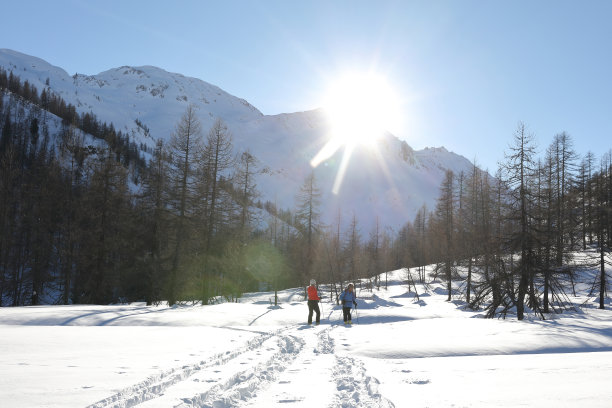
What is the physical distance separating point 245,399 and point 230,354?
315 centimetres

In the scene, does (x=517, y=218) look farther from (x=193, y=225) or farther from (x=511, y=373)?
(x=193, y=225)

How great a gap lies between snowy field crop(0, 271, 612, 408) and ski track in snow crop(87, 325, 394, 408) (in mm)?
19

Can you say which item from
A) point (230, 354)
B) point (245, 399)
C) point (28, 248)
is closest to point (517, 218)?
point (230, 354)

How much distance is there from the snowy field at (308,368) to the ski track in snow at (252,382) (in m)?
0.02

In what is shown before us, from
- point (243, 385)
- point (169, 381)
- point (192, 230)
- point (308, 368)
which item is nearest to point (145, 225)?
point (192, 230)

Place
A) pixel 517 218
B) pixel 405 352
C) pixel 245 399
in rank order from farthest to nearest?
pixel 517 218 < pixel 405 352 < pixel 245 399

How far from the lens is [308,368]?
267 inches

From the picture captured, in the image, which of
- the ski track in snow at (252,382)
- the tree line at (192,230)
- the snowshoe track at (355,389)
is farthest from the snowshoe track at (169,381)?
the tree line at (192,230)

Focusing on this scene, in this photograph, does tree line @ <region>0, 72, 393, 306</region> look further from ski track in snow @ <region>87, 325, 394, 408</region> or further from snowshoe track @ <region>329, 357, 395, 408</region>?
snowshoe track @ <region>329, 357, 395, 408</region>

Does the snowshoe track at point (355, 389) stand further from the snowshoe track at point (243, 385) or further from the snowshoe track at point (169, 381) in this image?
the snowshoe track at point (169, 381)

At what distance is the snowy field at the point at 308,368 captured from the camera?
452 centimetres

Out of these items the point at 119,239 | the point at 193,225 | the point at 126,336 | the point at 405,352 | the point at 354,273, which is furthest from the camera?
the point at 354,273

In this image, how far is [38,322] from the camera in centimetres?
1313

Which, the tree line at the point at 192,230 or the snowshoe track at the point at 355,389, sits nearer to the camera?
the snowshoe track at the point at 355,389
